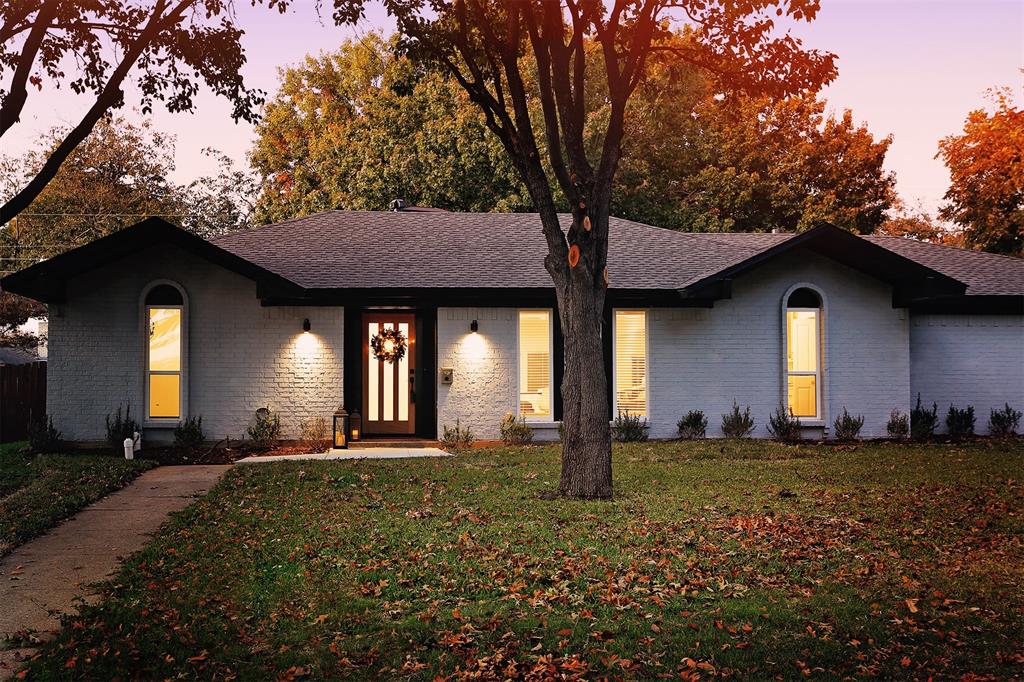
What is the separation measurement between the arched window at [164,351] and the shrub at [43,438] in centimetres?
152

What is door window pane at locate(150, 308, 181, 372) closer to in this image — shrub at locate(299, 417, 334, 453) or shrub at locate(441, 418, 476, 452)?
shrub at locate(299, 417, 334, 453)

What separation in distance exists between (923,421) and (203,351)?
44.2ft

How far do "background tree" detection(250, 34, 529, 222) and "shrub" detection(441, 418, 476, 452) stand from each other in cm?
1203

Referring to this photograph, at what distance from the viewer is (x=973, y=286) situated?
17703 mm

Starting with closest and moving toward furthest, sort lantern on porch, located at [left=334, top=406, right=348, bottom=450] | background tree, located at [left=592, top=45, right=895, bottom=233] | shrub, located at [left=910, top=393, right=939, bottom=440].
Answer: lantern on porch, located at [left=334, top=406, right=348, bottom=450]
shrub, located at [left=910, top=393, right=939, bottom=440]
background tree, located at [left=592, top=45, right=895, bottom=233]

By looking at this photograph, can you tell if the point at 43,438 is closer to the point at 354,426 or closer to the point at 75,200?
the point at 354,426

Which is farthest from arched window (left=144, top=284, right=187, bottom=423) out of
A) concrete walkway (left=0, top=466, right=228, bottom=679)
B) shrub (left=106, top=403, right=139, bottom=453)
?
concrete walkway (left=0, top=466, right=228, bottom=679)

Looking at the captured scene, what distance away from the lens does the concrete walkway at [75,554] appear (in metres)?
5.83

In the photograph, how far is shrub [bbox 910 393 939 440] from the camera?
16719mm

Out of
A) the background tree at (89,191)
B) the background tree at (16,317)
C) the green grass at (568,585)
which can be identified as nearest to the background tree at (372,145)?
the background tree at (89,191)

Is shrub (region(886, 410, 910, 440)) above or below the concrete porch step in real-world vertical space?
above

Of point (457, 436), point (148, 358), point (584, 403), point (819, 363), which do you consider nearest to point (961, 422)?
point (819, 363)

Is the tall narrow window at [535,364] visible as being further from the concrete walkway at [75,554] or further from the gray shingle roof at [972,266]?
the gray shingle roof at [972,266]

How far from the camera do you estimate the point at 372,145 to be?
30641 mm
